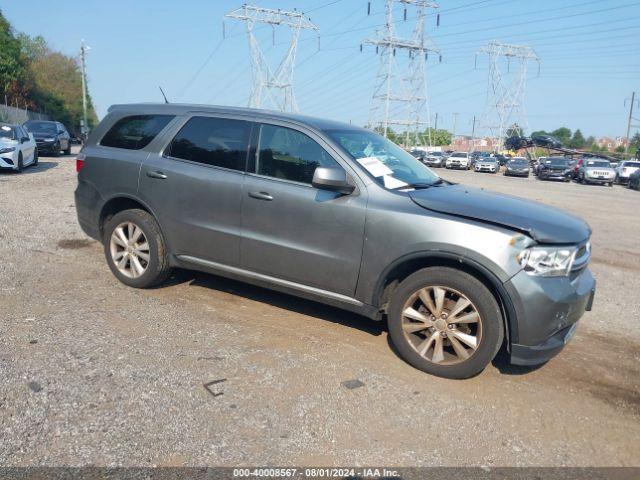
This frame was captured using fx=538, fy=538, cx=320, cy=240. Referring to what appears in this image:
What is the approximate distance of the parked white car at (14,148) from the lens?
15039 millimetres

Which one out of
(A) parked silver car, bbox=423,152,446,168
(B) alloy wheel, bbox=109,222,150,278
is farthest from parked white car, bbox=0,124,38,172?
(A) parked silver car, bbox=423,152,446,168

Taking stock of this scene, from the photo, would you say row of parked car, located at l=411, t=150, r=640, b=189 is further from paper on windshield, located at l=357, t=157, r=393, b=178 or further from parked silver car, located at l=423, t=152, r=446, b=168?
paper on windshield, located at l=357, t=157, r=393, b=178

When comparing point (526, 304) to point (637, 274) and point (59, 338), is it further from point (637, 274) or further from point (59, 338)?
point (637, 274)

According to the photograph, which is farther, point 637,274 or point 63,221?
point 63,221

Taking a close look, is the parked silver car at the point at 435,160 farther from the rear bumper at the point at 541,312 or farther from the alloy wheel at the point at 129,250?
the rear bumper at the point at 541,312

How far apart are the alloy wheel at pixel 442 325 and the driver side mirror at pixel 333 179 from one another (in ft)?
3.16

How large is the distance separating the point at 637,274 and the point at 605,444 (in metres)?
5.01

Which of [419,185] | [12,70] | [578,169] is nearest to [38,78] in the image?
[12,70]

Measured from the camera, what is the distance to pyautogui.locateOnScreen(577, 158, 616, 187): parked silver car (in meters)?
30.3

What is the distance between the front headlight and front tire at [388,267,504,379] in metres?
0.32

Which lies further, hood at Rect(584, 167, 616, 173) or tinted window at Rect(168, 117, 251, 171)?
hood at Rect(584, 167, 616, 173)

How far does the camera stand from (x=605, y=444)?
319 centimetres

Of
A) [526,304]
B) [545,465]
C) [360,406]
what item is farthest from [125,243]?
[545,465]

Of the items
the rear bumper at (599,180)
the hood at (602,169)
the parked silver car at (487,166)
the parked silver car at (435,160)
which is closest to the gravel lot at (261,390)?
the rear bumper at (599,180)
